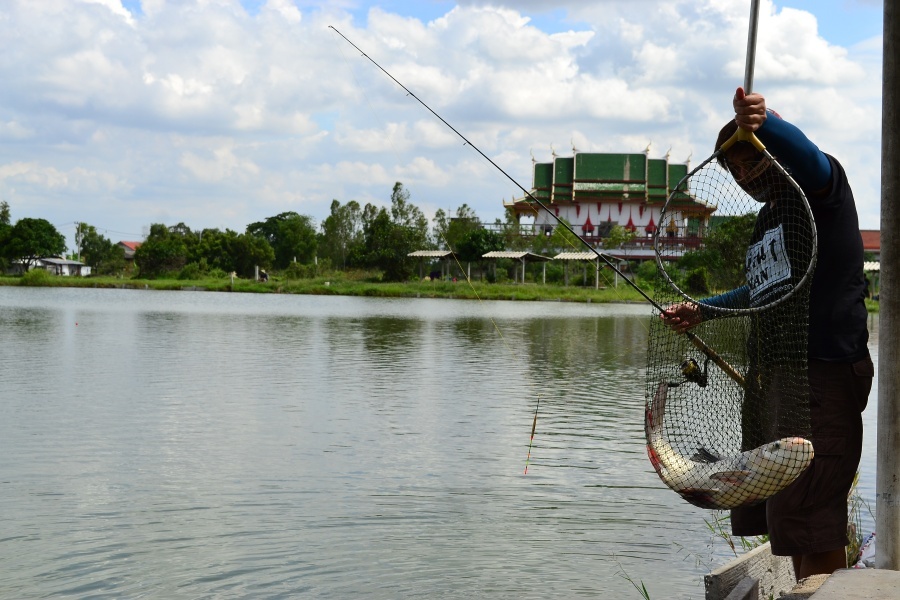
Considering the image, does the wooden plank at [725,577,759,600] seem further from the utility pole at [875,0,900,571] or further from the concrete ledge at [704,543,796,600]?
the utility pole at [875,0,900,571]

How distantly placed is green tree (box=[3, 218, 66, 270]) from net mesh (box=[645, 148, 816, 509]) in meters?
88.0

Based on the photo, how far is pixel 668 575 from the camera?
6.19 m

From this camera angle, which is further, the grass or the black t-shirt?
the grass

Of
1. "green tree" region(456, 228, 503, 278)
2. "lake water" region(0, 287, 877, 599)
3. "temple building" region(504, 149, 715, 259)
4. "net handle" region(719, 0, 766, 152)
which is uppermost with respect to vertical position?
"temple building" region(504, 149, 715, 259)

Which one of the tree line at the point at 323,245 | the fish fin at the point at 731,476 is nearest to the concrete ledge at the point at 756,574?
the fish fin at the point at 731,476

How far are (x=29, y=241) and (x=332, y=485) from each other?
8452 cm

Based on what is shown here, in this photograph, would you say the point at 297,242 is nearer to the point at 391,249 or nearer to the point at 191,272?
the point at 191,272

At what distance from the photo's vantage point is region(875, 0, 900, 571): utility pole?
379cm

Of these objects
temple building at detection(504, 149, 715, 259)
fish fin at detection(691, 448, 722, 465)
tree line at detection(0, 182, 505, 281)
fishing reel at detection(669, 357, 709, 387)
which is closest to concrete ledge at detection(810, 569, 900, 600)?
fish fin at detection(691, 448, 722, 465)

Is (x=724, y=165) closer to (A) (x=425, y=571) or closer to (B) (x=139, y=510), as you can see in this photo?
(A) (x=425, y=571)

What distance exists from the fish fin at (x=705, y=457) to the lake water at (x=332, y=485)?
2.20m

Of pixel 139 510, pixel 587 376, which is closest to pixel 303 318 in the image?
pixel 587 376

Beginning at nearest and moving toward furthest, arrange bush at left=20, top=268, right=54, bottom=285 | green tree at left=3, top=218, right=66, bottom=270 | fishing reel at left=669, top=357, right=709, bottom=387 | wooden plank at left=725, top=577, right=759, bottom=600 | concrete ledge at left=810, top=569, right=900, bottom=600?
concrete ledge at left=810, top=569, right=900, bottom=600
wooden plank at left=725, top=577, right=759, bottom=600
fishing reel at left=669, top=357, right=709, bottom=387
bush at left=20, top=268, right=54, bottom=285
green tree at left=3, top=218, right=66, bottom=270

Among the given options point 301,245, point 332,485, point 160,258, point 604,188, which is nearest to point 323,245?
point 301,245
